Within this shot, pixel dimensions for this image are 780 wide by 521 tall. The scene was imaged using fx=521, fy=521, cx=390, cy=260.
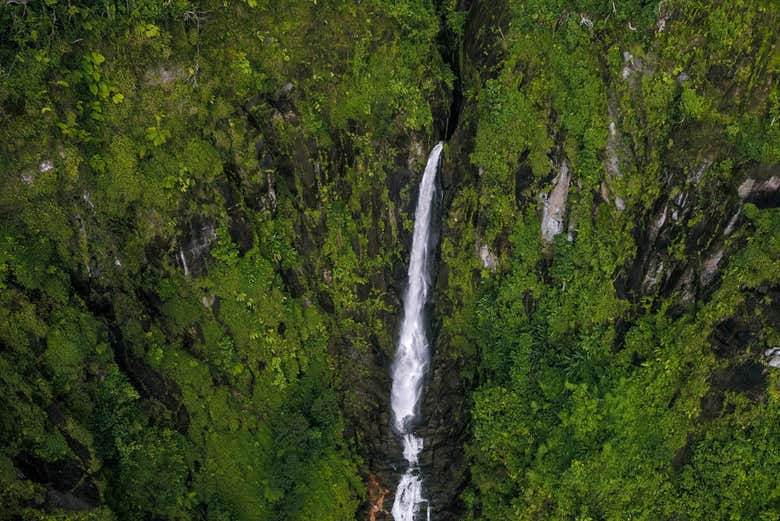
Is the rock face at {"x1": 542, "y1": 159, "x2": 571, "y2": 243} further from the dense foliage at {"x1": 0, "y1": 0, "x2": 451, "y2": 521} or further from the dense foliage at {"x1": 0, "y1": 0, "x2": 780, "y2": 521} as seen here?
the dense foliage at {"x1": 0, "y1": 0, "x2": 451, "y2": 521}

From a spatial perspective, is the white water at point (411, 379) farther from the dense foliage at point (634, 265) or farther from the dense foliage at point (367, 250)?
the dense foliage at point (634, 265)

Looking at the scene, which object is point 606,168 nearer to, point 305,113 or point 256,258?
point 305,113

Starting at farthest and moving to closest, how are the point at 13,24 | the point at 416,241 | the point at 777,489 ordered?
the point at 416,241, the point at 777,489, the point at 13,24

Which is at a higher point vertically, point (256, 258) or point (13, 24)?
point (13, 24)

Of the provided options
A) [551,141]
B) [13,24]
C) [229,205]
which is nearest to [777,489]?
[551,141]

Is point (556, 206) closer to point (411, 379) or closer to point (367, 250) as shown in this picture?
point (367, 250)

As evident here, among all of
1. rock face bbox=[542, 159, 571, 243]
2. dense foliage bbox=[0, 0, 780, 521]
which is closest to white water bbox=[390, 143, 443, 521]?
dense foliage bbox=[0, 0, 780, 521]
